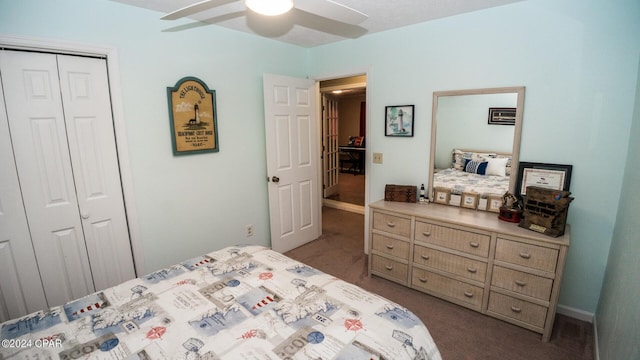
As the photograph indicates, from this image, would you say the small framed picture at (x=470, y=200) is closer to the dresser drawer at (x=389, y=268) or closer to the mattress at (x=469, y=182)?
the mattress at (x=469, y=182)

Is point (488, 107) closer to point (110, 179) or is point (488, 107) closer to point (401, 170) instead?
point (401, 170)

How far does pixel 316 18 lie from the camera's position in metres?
2.48

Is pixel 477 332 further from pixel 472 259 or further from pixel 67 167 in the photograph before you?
pixel 67 167

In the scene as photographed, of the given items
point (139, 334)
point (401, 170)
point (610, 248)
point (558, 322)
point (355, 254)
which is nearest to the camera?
point (139, 334)

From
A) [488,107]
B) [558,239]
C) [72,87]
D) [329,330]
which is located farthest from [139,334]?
[488,107]

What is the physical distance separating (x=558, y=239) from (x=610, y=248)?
49cm

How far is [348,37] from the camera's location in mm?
3027

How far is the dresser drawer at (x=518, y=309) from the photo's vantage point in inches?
78.7

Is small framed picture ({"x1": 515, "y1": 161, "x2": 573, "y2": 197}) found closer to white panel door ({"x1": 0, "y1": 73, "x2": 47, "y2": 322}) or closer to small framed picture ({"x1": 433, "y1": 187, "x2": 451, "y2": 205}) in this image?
small framed picture ({"x1": 433, "y1": 187, "x2": 451, "y2": 205})

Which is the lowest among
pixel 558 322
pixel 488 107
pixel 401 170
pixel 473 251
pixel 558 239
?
pixel 558 322

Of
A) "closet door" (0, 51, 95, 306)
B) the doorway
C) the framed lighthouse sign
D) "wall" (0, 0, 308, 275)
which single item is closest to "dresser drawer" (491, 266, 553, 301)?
the doorway

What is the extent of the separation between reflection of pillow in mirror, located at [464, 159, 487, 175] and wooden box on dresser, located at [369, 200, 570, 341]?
35 cm

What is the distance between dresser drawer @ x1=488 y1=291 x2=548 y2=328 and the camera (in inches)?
78.7

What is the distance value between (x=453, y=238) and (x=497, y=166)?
2.33 feet
